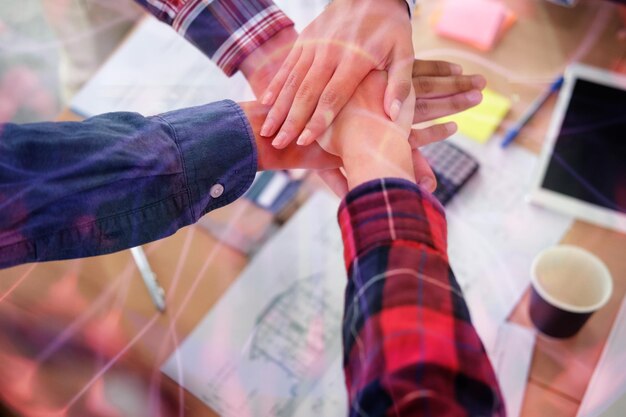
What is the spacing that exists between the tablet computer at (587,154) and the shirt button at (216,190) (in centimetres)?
41

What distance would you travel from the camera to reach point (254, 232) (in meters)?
0.76

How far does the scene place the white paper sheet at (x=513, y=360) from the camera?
2.06ft

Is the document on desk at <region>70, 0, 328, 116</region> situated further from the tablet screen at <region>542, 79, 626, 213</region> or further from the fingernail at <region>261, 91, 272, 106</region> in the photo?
the tablet screen at <region>542, 79, 626, 213</region>

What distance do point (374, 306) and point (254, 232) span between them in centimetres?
35

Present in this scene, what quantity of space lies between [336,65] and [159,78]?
1.20ft

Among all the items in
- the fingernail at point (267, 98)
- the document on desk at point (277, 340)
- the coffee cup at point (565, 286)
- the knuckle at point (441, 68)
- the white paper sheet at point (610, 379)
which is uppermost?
the fingernail at point (267, 98)

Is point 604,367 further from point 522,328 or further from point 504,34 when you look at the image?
point 504,34

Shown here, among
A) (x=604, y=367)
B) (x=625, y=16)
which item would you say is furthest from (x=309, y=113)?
(x=625, y=16)

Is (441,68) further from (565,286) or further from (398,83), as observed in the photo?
(565,286)

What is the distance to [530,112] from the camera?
838mm

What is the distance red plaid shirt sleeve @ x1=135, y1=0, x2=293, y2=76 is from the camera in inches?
29.0

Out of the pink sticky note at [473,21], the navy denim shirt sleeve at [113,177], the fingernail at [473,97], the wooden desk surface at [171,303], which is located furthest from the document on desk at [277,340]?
the pink sticky note at [473,21]

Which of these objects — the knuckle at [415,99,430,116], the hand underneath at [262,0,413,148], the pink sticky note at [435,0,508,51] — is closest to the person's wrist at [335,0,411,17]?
the hand underneath at [262,0,413,148]

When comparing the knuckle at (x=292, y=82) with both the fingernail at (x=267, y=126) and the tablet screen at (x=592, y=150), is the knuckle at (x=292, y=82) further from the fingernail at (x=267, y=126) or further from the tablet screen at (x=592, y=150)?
the tablet screen at (x=592, y=150)
